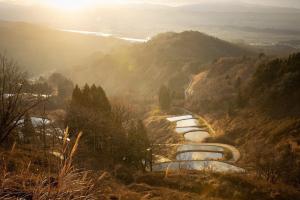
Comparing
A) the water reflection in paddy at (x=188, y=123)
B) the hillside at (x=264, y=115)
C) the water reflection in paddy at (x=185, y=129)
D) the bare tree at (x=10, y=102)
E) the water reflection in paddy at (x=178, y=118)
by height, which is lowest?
the water reflection in paddy at (x=185, y=129)

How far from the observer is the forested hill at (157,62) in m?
140

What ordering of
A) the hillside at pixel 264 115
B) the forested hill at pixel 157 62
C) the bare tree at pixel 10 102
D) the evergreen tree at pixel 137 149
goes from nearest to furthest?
the bare tree at pixel 10 102 < the evergreen tree at pixel 137 149 < the hillside at pixel 264 115 < the forested hill at pixel 157 62

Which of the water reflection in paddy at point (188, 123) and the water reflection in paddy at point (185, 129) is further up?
the water reflection in paddy at point (188, 123)

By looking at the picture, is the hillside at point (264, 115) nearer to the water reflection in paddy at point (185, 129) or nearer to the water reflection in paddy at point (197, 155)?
the water reflection in paddy at point (197, 155)

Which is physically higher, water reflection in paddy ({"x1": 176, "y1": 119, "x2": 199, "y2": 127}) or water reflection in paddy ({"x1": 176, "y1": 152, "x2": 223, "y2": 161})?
water reflection in paddy ({"x1": 176, "y1": 119, "x2": 199, "y2": 127})

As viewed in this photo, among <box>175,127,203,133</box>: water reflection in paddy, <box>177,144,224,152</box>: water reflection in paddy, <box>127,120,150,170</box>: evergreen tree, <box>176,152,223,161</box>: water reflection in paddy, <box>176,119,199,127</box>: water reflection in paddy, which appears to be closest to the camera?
<box>127,120,150,170</box>: evergreen tree

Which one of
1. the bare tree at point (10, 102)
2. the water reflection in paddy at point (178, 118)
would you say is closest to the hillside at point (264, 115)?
the water reflection in paddy at point (178, 118)

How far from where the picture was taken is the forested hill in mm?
140113

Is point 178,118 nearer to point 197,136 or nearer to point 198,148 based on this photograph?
point 197,136

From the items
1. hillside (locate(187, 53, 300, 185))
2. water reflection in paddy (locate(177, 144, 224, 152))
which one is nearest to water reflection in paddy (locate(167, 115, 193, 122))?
hillside (locate(187, 53, 300, 185))

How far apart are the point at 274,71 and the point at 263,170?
4225cm

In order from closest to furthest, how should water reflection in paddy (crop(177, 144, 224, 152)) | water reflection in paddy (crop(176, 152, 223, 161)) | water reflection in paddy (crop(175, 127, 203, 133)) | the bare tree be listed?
the bare tree → water reflection in paddy (crop(176, 152, 223, 161)) → water reflection in paddy (crop(177, 144, 224, 152)) → water reflection in paddy (crop(175, 127, 203, 133))

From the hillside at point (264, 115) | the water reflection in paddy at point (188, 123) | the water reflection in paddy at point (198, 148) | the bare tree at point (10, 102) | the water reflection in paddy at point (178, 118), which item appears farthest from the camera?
the water reflection in paddy at point (178, 118)

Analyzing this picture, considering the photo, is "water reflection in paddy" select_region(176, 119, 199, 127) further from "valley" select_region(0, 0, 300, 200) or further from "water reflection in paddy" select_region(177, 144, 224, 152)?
"water reflection in paddy" select_region(177, 144, 224, 152)
